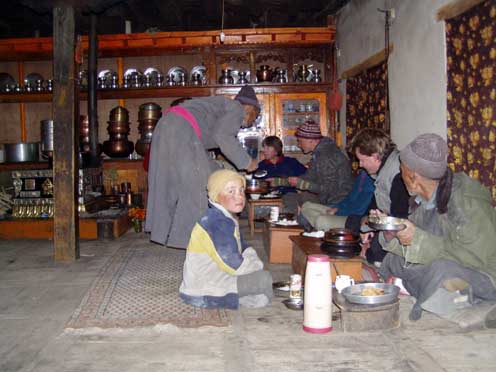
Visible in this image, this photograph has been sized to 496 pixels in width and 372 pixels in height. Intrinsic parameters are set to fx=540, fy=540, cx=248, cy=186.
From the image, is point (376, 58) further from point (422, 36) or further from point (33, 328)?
point (33, 328)

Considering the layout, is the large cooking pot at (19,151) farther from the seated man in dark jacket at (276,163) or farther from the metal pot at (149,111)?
the seated man in dark jacket at (276,163)

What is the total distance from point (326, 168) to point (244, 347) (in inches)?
121

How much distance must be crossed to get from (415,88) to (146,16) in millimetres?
6197

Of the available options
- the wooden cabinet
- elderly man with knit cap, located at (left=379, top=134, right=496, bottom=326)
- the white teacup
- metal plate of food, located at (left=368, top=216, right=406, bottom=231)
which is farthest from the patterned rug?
the wooden cabinet

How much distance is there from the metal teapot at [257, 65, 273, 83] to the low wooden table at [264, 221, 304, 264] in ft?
15.1

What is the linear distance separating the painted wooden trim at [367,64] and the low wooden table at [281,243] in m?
2.44

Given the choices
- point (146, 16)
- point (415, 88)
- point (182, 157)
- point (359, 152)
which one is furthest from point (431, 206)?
point (146, 16)

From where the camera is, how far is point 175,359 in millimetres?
2762

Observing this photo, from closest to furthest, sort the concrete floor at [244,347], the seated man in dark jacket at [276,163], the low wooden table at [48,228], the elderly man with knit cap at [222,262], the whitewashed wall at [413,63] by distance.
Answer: the concrete floor at [244,347] < the elderly man with knit cap at [222,262] < the whitewashed wall at [413,63] < the low wooden table at [48,228] < the seated man in dark jacket at [276,163]

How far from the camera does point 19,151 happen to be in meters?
8.90

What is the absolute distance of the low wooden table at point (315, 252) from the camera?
3746 mm

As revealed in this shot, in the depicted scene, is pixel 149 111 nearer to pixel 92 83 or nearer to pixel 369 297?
pixel 92 83

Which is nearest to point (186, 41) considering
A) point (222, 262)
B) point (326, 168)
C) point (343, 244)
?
point (326, 168)

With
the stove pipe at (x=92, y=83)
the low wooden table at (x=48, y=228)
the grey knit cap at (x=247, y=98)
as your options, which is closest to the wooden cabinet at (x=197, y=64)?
the stove pipe at (x=92, y=83)
